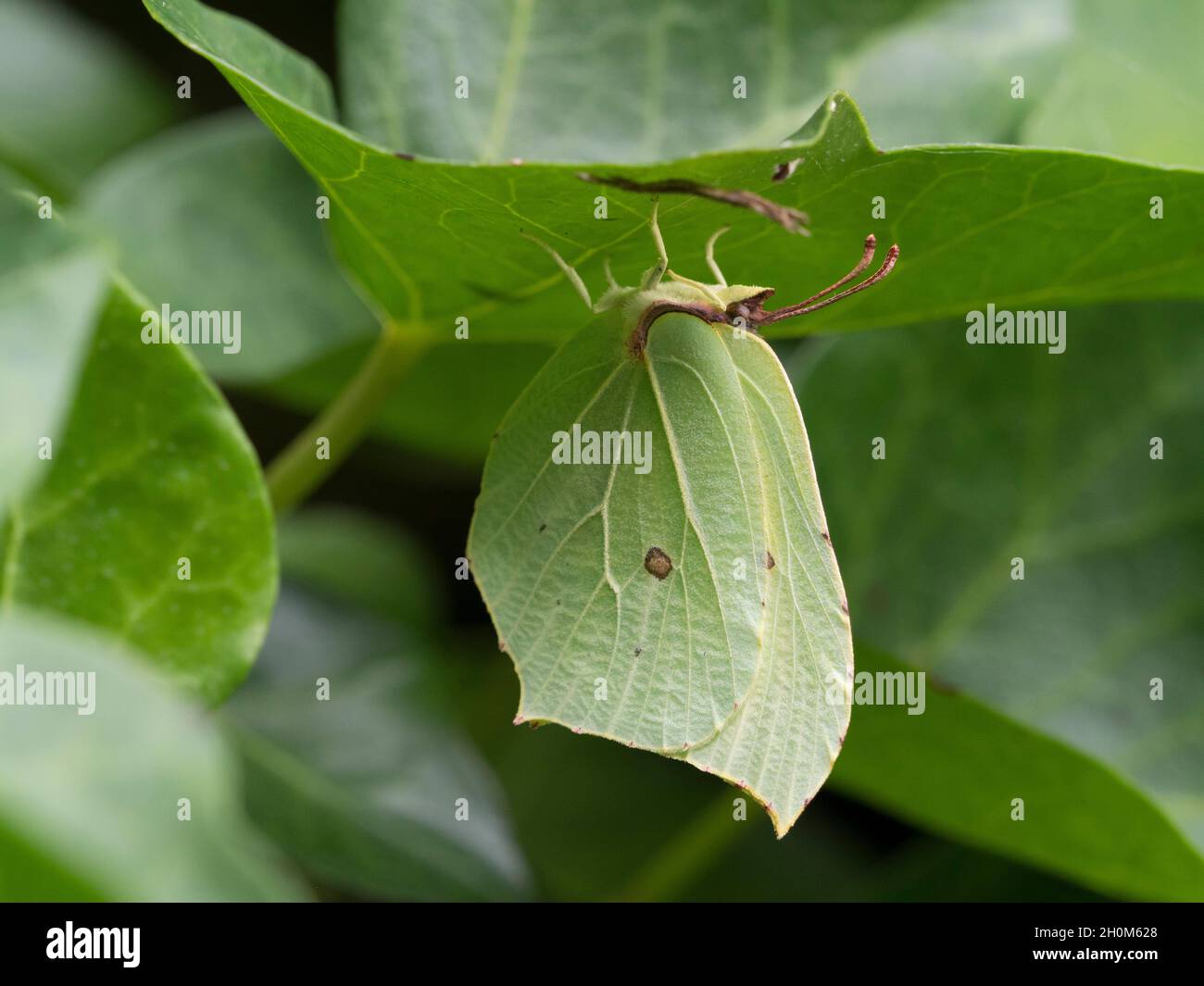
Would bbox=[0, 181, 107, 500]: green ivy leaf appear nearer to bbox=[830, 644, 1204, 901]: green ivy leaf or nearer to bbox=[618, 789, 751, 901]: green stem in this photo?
bbox=[830, 644, 1204, 901]: green ivy leaf

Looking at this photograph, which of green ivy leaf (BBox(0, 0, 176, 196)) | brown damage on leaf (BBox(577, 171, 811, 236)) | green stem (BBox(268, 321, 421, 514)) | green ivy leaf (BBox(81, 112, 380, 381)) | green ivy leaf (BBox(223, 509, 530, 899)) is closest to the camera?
brown damage on leaf (BBox(577, 171, 811, 236))

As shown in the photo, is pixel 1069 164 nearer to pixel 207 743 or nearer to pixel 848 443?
pixel 848 443

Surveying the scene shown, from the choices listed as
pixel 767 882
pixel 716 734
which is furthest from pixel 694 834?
pixel 716 734

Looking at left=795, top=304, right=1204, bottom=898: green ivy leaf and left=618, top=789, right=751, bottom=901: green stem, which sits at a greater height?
left=795, top=304, right=1204, bottom=898: green ivy leaf

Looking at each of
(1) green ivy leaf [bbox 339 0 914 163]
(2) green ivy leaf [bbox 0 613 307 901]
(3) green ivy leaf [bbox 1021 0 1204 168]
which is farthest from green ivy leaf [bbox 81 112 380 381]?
(2) green ivy leaf [bbox 0 613 307 901]

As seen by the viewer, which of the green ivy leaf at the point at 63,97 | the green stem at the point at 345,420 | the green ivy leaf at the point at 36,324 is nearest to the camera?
the green ivy leaf at the point at 36,324

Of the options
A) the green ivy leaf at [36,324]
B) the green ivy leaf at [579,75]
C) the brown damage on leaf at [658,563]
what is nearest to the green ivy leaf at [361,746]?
the brown damage on leaf at [658,563]

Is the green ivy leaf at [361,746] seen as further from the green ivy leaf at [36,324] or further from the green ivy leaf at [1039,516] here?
the green ivy leaf at [36,324]
